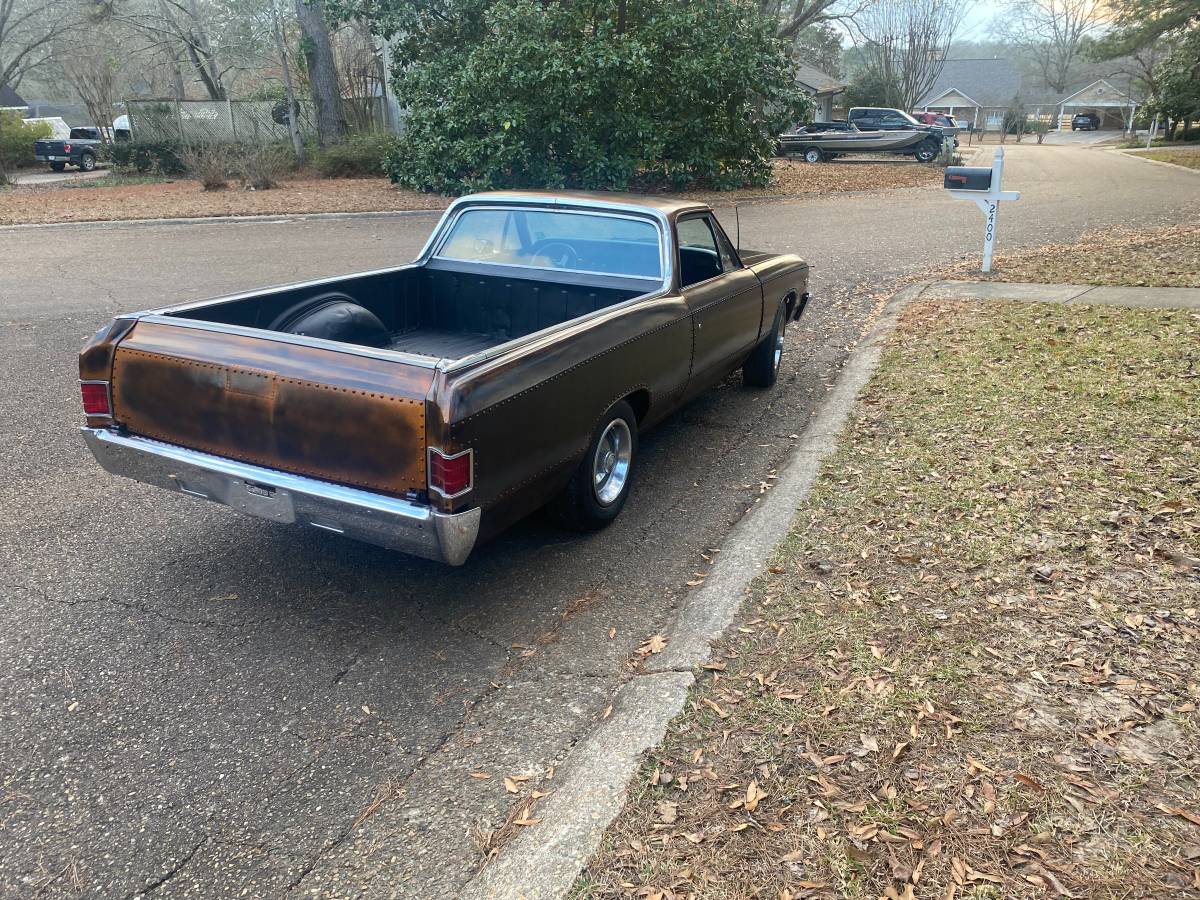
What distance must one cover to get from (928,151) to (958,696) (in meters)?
33.1

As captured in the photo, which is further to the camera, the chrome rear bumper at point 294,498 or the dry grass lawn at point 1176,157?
the dry grass lawn at point 1176,157

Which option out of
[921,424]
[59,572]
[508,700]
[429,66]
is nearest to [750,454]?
[921,424]

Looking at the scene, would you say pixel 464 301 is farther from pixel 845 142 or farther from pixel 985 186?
→ pixel 845 142

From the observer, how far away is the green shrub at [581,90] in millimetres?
17562

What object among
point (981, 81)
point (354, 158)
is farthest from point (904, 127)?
point (981, 81)

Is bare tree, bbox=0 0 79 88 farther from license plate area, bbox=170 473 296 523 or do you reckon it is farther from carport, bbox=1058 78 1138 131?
carport, bbox=1058 78 1138 131

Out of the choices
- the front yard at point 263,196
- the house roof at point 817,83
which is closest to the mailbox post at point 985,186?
the front yard at point 263,196

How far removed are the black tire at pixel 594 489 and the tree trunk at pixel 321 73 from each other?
967 inches

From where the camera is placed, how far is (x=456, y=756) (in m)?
2.89

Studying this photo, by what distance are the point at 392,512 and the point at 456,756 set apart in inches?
34.6

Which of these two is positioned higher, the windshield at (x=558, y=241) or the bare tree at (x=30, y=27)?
the bare tree at (x=30, y=27)

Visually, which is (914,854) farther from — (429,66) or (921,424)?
(429,66)

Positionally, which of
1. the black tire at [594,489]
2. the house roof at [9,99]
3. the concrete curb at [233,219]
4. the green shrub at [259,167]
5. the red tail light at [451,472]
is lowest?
the black tire at [594,489]

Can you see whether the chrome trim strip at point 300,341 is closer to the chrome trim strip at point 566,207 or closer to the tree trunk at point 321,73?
the chrome trim strip at point 566,207
